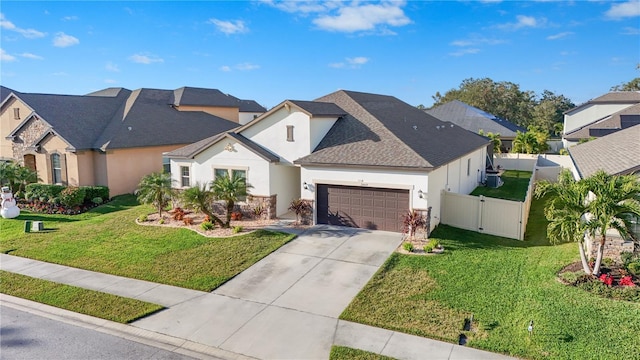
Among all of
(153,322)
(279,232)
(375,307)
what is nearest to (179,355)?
(153,322)

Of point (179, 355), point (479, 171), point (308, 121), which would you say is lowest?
point (179, 355)

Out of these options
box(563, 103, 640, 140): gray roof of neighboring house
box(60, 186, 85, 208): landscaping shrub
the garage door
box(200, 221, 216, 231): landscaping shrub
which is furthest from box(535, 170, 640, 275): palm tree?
box(563, 103, 640, 140): gray roof of neighboring house

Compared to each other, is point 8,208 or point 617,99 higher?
A: point 617,99

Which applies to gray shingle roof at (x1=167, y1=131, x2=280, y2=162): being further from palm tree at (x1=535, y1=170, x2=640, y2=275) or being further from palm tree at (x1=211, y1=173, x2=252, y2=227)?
palm tree at (x1=535, y1=170, x2=640, y2=275)

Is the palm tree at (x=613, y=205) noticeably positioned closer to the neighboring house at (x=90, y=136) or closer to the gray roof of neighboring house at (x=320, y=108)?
the gray roof of neighboring house at (x=320, y=108)

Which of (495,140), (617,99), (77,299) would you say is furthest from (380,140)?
(617,99)

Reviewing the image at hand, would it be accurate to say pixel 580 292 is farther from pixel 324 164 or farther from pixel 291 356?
pixel 324 164

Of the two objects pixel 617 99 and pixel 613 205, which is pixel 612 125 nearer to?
pixel 617 99
